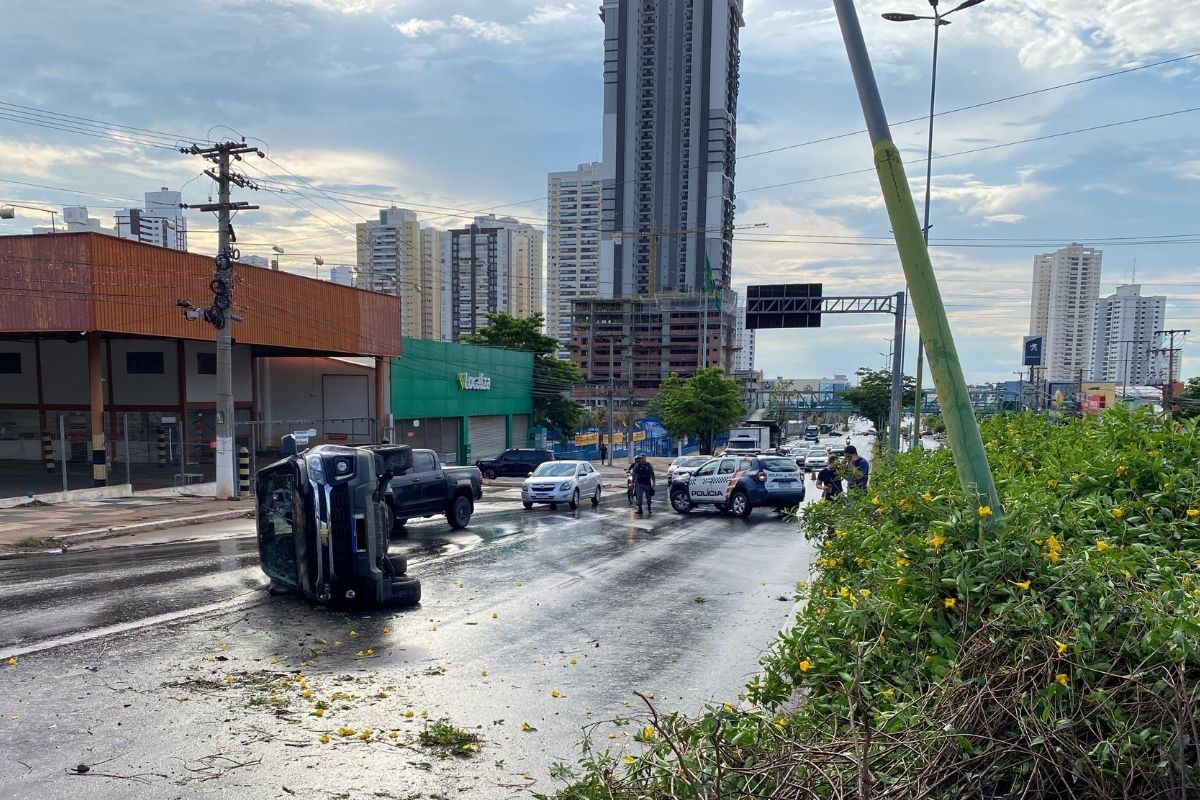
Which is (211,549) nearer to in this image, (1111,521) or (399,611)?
(399,611)

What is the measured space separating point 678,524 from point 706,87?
13288 cm

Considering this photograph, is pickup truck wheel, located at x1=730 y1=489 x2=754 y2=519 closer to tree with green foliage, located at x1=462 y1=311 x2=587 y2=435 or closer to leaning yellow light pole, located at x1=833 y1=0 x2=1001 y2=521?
leaning yellow light pole, located at x1=833 y1=0 x2=1001 y2=521

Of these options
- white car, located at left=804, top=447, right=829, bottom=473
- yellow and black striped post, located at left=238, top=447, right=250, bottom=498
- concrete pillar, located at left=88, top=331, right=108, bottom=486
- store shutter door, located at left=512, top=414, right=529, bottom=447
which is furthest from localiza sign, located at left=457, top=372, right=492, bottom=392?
concrete pillar, located at left=88, top=331, right=108, bottom=486

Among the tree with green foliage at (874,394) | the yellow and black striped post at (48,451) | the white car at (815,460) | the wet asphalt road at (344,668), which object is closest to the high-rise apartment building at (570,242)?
the tree with green foliage at (874,394)

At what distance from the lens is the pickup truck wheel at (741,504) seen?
21141 mm

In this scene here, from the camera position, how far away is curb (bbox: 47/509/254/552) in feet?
53.1

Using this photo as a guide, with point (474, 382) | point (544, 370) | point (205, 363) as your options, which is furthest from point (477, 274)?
point (205, 363)

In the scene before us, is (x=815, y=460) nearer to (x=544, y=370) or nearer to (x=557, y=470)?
(x=544, y=370)

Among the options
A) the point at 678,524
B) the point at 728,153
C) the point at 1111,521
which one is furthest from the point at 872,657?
the point at 728,153

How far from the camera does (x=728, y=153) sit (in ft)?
456

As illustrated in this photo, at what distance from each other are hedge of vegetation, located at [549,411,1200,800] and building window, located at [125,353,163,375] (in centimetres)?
3457

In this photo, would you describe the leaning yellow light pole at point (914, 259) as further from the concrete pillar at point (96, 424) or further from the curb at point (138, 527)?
the concrete pillar at point (96, 424)

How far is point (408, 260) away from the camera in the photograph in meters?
90.8

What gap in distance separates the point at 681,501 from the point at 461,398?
27.2 m
